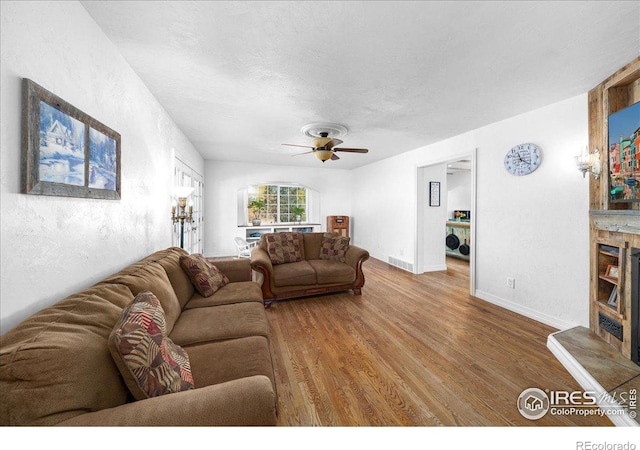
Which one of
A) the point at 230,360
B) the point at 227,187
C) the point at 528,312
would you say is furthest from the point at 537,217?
the point at 227,187

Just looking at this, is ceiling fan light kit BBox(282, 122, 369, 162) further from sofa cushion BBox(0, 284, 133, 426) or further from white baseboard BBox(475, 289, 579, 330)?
sofa cushion BBox(0, 284, 133, 426)

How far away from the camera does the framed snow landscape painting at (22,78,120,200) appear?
102 centimetres

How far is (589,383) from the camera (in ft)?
5.40

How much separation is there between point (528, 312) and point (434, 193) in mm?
2635

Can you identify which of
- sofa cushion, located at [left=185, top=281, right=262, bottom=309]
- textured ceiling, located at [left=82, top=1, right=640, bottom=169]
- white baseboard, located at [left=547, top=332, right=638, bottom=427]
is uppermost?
textured ceiling, located at [left=82, top=1, right=640, bottom=169]

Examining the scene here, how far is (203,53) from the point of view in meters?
1.78

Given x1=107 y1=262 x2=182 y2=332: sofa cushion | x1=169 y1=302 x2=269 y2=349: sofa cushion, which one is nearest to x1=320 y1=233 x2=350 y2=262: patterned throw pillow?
x1=169 y1=302 x2=269 y2=349: sofa cushion

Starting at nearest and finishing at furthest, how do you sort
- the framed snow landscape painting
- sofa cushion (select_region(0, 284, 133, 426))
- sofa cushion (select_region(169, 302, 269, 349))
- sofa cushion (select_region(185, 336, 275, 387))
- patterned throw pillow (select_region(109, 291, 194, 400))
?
sofa cushion (select_region(0, 284, 133, 426)) < patterned throw pillow (select_region(109, 291, 194, 400)) < the framed snow landscape painting < sofa cushion (select_region(185, 336, 275, 387)) < sofa cushion (select_region(169, 302, 269, 349))

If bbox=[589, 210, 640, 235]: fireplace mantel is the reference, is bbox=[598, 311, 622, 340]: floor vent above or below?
below

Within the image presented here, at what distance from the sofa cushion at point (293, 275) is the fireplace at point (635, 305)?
286 cm

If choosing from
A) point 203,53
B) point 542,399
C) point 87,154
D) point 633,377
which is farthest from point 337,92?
point 633,377

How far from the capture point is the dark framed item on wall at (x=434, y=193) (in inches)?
190

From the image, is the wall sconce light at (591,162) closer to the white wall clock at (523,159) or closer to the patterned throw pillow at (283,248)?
the white wall clock at (523,159)

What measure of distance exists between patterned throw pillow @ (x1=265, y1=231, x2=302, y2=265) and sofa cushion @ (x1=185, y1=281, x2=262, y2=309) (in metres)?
1.06
